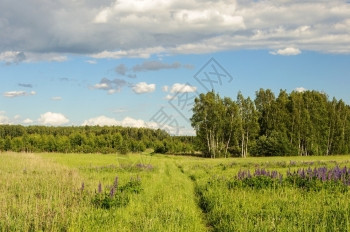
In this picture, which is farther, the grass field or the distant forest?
the distant forest

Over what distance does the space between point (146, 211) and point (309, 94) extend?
7581 centimetres

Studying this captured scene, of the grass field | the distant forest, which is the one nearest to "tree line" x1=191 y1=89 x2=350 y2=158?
the distant forest

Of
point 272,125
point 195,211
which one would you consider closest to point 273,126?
point 272,125

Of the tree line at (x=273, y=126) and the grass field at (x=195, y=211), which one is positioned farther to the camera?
the tree line at (x=273, y=126)

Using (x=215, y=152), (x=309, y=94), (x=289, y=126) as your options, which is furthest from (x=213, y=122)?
(x=309, y=94)

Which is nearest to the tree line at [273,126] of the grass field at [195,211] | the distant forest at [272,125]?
the distant forest at [272,125]

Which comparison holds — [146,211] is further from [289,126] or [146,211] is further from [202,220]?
[289,126]

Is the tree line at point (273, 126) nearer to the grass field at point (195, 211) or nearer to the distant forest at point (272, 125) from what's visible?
the distant forest at point (272, 125)

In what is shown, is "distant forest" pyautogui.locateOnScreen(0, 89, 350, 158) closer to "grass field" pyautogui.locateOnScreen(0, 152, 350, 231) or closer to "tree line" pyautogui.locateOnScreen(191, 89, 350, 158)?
"tree line" pyautogui.locateOnScreen(191, 89, 350, 158)

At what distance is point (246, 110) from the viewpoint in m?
78.2

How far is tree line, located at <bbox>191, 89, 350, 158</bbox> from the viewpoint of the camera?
243ft

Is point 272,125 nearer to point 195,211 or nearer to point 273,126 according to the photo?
point 273,126

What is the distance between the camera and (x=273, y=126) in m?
76.6

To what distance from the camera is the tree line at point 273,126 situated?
243 feet
